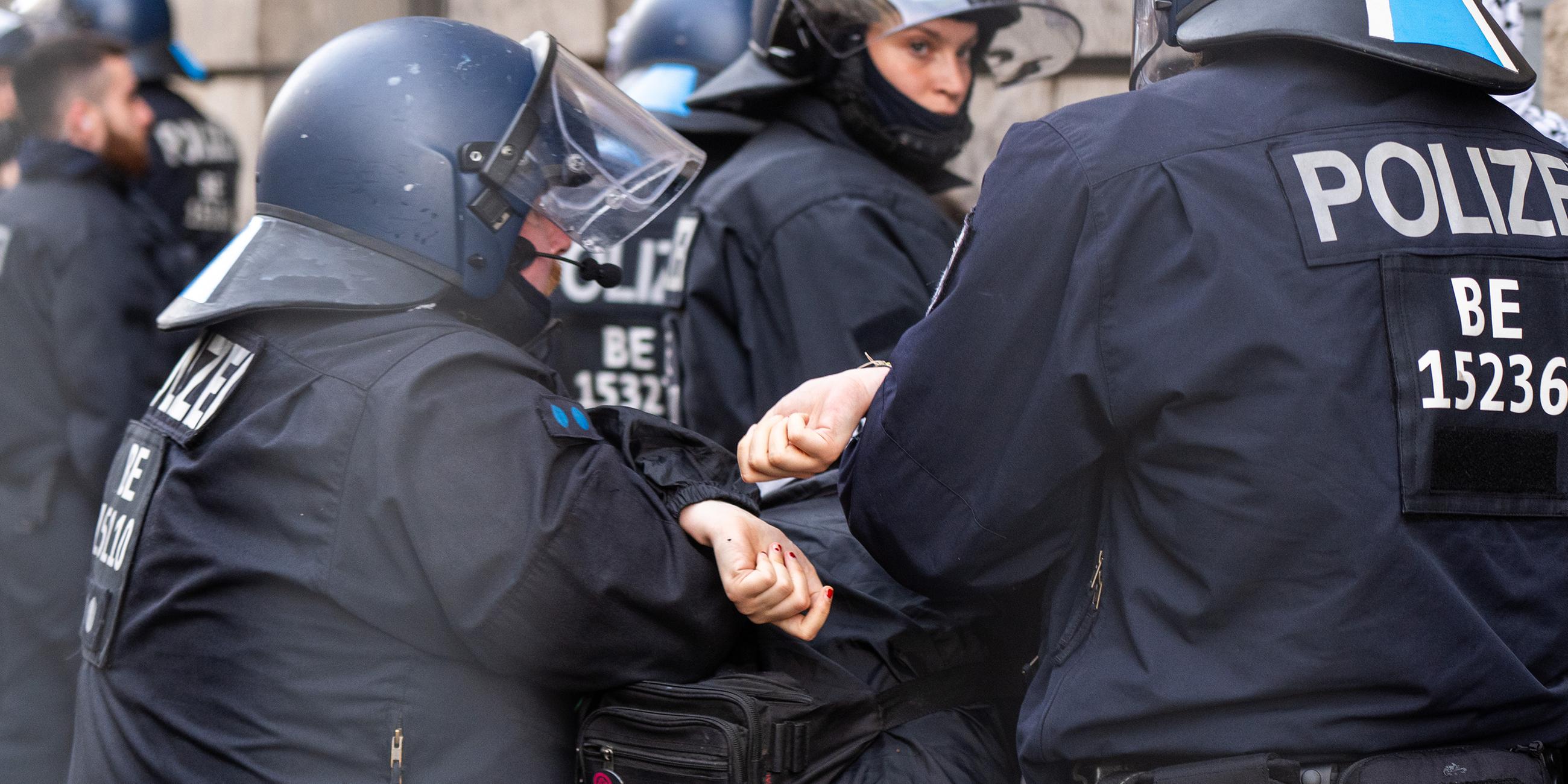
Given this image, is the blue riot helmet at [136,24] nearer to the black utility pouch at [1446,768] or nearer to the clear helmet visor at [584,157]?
the clear helmet visor at [584,157]

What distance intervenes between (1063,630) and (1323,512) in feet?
1.12

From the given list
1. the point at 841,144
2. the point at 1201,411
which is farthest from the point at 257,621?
the point at 841,144

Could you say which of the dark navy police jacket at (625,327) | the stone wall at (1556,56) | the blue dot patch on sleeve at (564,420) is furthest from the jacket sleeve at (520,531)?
the stone wall at (1556,56)

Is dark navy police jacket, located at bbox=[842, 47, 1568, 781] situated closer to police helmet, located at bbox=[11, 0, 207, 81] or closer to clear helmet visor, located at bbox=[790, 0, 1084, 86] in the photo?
clear helmet visor, located at bbox=[790, 0, 1084, 86]

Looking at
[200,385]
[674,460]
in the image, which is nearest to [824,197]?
[674,460]

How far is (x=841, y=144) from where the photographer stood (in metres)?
3.43

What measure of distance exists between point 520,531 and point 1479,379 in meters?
1.14

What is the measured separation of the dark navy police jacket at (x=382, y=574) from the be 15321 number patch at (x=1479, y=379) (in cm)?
91

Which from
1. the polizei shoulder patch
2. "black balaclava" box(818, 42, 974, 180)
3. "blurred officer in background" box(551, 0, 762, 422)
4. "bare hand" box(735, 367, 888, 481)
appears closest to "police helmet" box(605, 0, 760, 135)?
"blurred officer in background" box(551, 0, 762, 422)

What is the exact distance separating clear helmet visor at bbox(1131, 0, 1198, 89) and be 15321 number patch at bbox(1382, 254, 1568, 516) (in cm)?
53

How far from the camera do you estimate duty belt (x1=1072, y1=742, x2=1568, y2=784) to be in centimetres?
153

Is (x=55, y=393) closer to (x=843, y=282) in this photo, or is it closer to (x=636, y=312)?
(x=636, y=312)

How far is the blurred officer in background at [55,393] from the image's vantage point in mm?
4113

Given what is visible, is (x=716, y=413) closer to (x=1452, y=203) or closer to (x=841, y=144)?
(x=841, y=144)
